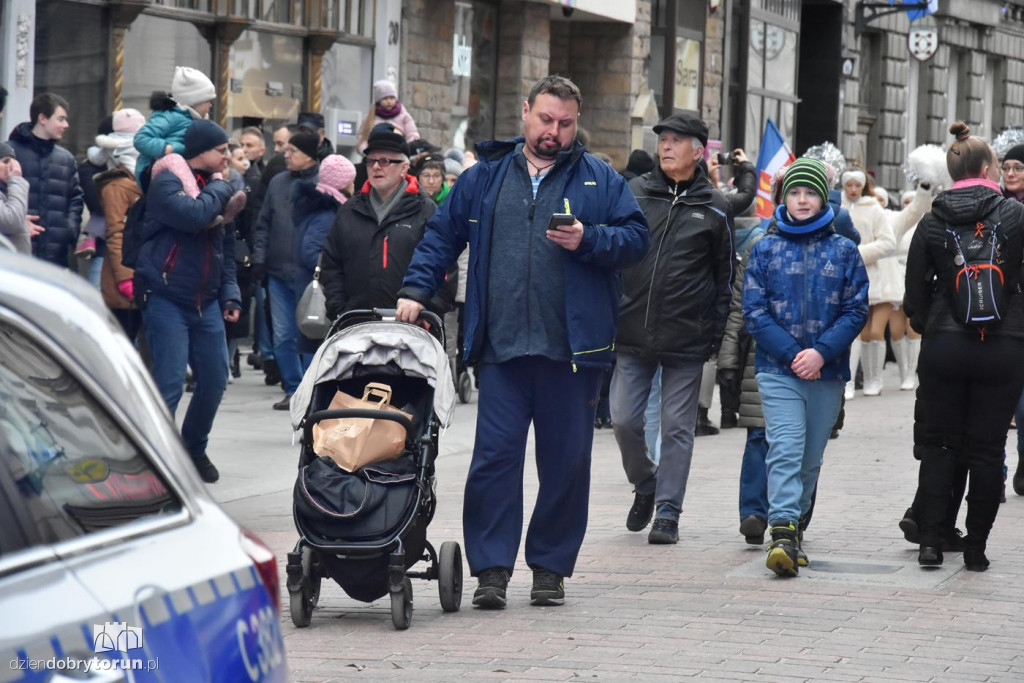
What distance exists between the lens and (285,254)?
13.3 m

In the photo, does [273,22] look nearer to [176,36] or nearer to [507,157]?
[176,36]

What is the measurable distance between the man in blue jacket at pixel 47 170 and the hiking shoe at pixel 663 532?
4.75 meters

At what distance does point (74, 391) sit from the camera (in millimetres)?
2562

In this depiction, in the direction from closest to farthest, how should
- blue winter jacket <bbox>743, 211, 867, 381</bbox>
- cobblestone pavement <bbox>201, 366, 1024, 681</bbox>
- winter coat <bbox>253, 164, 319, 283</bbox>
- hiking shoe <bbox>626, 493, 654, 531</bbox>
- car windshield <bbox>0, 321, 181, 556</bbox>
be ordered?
car windshield <bbox>0, 321, 181, 556</bbox> < cobblestone pavement <bbox>201, 366, 1024, 681</bbox> < blue winter jacket <bbox>743, 211, 867, 381</bbox> < hiking shoe <bbox>626, 493, 654, 531</bbox> < winter coat <bbox>253, 164, 319, 283</bbox>

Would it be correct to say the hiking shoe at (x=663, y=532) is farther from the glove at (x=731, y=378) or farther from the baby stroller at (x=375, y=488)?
the baby stroller at (x=375, y=488)

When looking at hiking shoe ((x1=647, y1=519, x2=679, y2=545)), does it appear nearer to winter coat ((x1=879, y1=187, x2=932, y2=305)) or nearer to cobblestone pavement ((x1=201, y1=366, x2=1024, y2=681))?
cobblestone pavement ((x1=201, y1=366, x2=1024, y2=681))

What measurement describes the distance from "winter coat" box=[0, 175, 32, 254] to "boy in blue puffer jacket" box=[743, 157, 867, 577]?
12.9 ft

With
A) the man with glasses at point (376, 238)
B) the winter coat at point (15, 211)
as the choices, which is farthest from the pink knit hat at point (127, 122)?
the man with glasses at point (376, 238)

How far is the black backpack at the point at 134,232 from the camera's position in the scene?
9.80m

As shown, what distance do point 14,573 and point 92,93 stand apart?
14.2 m

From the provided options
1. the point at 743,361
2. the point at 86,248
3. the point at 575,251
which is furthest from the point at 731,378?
the point at 86,248

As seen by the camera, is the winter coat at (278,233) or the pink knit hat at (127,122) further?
the winter coat at (278,233)

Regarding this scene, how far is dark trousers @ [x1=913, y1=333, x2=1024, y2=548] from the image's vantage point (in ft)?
25.8

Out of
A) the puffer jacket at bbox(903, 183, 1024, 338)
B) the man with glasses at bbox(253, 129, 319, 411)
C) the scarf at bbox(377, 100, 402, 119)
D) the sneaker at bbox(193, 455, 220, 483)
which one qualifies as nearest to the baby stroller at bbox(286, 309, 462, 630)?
the puffer jacket at bbox(903, 183, 1024, 338)
